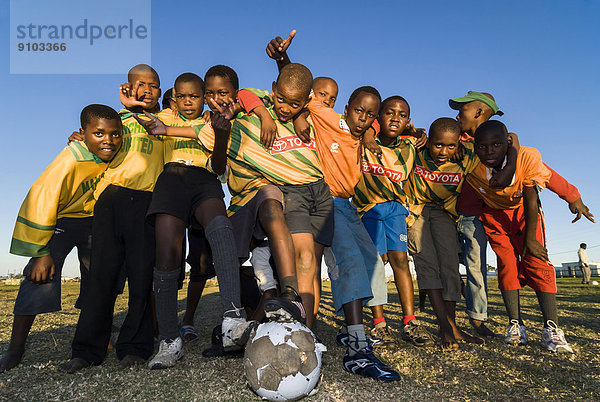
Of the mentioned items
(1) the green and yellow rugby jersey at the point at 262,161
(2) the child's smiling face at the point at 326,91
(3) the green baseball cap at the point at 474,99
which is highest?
(2) the child's smiling face at the point at 326,91

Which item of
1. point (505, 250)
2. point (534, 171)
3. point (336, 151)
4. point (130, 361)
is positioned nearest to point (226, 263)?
point (130, 361)

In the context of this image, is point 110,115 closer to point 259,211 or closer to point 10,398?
point 259,211

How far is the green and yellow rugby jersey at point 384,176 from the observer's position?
158 inches

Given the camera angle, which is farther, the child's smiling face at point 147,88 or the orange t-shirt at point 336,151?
the child's smiling face at point 147,88

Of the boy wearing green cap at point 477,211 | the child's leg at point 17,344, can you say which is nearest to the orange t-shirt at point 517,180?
the boy wearing green cap at point 477,211

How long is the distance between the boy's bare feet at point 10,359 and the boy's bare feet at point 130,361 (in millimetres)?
835

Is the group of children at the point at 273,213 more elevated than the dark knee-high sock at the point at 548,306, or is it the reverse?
the group of children at the point at 273,213

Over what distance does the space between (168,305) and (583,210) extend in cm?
416

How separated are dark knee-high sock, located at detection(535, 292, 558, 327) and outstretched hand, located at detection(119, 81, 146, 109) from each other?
4.32 metres

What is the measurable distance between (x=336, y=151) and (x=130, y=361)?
95.3 inches

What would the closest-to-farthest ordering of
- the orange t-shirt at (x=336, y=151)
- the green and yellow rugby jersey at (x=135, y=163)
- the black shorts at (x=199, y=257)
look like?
the green and yellow rugby jersey at (x=135, y=163) → the orange t-shirt at (x=336, y=151) → the black shorts at (x=199, y=257)

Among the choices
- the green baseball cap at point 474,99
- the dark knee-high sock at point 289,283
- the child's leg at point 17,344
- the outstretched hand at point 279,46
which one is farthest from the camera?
the green baseball cap at point 474,99

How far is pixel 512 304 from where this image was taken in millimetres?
4008

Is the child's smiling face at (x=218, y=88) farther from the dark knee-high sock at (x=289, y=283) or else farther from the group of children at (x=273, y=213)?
the dark knee-high sock at (x=289, y=283)
